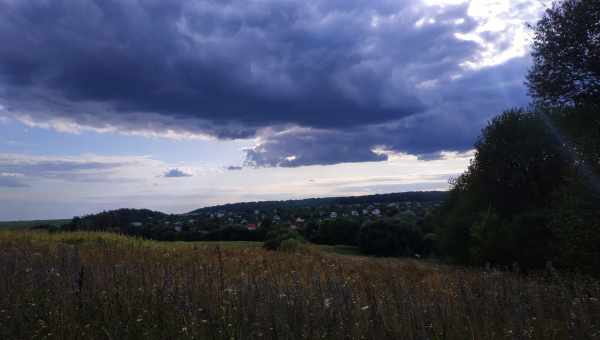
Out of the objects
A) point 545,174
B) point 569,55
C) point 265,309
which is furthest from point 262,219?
point 265,309

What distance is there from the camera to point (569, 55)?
19.1 m

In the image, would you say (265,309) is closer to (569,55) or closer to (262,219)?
(569,55)

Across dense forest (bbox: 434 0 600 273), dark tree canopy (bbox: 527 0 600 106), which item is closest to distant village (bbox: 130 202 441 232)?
dense forest (bbox: 434 0 600 273)

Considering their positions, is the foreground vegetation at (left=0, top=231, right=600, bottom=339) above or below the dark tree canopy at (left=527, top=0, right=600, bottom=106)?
below

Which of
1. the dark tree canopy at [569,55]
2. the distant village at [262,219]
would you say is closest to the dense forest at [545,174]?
the dark tree canopy at [569,55]

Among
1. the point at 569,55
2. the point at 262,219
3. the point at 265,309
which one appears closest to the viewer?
the point at 265,309

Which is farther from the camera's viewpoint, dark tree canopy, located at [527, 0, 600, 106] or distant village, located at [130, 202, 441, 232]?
distant village, located at [130, 202, 441, 232]

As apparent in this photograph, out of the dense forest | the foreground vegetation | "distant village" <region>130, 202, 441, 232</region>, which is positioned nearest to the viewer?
the foreground vegetation

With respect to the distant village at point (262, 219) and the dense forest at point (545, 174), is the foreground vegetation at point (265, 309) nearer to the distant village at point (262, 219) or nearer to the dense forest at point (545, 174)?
the dense forest at point (545, 174)

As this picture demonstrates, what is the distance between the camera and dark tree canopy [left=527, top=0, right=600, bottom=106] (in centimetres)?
1838

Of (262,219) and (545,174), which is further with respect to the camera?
(262,219)

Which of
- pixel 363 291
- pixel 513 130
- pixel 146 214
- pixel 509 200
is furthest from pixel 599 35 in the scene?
pixel 146 214

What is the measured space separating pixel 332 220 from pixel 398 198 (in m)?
63.5

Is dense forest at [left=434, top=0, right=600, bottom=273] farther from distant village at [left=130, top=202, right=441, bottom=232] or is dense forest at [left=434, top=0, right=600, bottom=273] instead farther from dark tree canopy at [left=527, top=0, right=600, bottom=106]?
distant village at [left=130, top=202, right=441, bottom=232]
